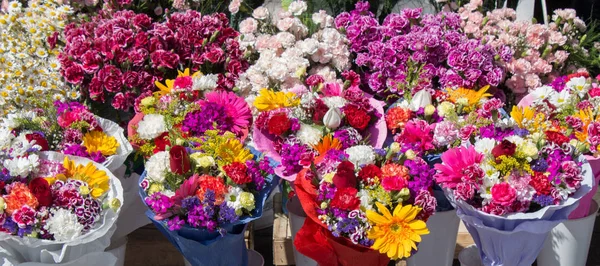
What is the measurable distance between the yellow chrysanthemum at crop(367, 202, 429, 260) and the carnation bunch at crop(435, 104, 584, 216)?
196mm

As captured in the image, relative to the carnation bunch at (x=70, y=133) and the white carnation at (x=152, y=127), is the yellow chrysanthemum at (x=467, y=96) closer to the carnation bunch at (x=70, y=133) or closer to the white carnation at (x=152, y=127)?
the white carnation at (x=152, y=127)

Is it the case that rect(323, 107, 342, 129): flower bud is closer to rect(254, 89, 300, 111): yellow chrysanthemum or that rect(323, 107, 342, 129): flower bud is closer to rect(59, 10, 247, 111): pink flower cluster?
rect(254, 89, 300, 111): yellow chrysanthemum

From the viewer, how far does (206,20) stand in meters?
2.84

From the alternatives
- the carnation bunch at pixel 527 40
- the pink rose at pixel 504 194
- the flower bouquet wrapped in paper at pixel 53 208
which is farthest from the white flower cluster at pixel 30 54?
the carnation bunch at pixel 527 40

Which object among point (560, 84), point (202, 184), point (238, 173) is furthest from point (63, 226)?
point (560, 84)

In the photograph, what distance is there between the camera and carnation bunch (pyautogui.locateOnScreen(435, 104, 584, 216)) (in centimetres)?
184

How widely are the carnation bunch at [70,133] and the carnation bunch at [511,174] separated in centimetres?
118

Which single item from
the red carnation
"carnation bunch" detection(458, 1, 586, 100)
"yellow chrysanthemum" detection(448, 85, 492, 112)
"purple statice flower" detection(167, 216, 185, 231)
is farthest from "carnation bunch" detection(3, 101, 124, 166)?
"carnation bunch" detection(458, 1, 586, 100)

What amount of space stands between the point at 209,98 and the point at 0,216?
84cm

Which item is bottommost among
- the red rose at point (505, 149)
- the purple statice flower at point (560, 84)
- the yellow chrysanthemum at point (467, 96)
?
the purple statice flower at point (560, 84)

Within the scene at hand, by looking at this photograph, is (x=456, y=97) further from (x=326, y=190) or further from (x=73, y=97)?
(x=73, y=97)

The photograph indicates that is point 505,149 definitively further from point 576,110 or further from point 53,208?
point 53,208

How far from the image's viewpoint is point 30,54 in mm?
2840

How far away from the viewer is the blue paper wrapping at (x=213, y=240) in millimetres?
1932
